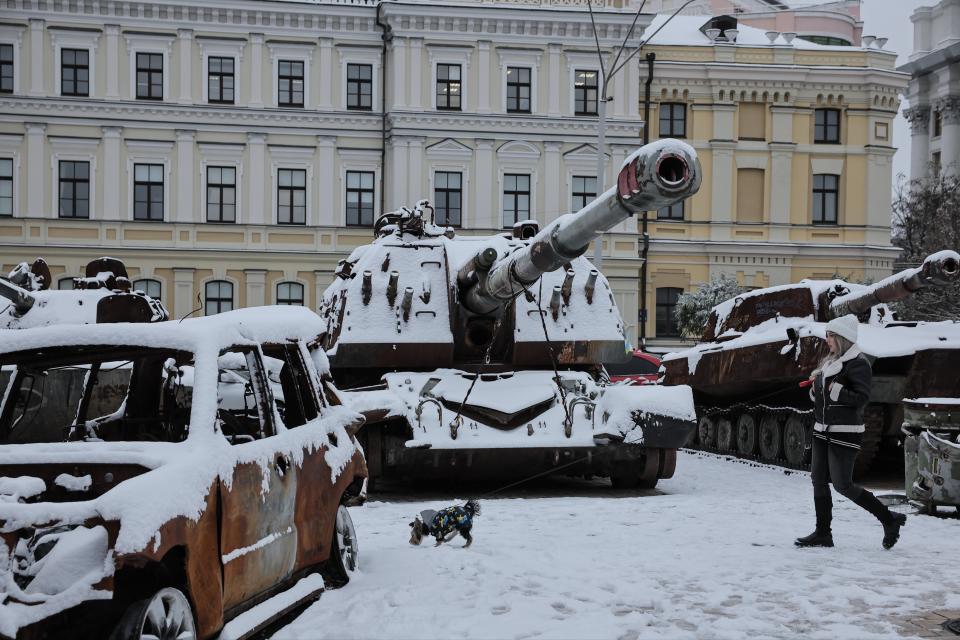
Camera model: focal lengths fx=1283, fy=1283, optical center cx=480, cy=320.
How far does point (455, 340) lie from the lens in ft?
44.0

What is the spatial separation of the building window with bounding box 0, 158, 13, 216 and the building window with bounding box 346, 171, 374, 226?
9516 millimetres

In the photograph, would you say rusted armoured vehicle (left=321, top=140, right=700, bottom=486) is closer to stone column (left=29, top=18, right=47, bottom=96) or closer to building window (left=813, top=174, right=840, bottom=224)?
stone column (left=29, top=18, right=47, bottom=96)

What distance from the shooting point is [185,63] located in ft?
120

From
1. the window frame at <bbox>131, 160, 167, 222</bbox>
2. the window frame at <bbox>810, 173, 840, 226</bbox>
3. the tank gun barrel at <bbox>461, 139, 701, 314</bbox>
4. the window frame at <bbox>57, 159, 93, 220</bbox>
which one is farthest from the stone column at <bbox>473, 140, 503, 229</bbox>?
the tank gun barrel at <bbox>461, 139, 701, 314</bbox>

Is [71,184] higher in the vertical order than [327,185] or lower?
lower

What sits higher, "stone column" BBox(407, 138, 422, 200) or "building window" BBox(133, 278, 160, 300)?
"stone column" BBox(407, 138, 422, 200)

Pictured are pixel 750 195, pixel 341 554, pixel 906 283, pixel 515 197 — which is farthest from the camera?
pixel 750 195

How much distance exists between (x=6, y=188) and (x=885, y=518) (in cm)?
3233

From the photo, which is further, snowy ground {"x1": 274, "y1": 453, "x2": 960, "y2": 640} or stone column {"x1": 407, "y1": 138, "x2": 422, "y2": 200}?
stone column {"x1": 407, "y1": 138, "x2": 422, "y2": 200}

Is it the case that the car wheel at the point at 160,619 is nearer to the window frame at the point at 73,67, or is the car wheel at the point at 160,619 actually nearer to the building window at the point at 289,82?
the building window at the point at 289,82

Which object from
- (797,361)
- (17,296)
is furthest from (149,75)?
(797,361)

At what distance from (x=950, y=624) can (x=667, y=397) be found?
6074 millimetres

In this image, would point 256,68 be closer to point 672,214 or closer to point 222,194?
point 222,194

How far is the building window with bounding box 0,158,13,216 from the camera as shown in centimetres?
3625
